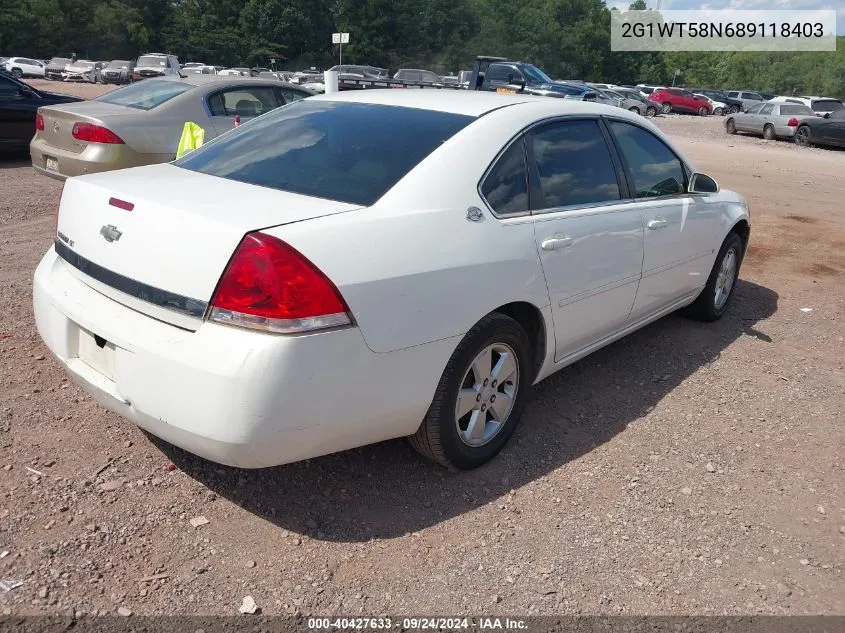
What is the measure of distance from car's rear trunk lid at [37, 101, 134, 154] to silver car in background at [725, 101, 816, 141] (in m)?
23.6

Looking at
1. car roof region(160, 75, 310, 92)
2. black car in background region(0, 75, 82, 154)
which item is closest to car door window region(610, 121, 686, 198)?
car roof region(160, 75, 310, 92)

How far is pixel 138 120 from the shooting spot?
786 centimetres

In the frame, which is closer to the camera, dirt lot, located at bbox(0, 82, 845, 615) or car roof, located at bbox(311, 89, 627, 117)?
dirt lot, located at bbox(0, 82, 845, 615)

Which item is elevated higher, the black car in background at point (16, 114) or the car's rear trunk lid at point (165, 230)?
the black car in background at point (16, 114)

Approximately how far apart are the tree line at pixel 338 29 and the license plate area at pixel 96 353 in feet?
236

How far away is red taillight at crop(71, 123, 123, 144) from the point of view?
24.8ft

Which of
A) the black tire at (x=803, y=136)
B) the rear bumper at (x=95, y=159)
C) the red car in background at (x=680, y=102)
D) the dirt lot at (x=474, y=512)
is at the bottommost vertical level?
the dirt lot at (x=474, y=512)

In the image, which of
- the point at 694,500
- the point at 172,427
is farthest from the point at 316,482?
the point at 694,500

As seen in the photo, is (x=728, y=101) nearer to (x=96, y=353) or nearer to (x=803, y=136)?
(x=803, y=136)

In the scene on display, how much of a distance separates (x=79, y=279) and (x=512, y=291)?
1.81 metres

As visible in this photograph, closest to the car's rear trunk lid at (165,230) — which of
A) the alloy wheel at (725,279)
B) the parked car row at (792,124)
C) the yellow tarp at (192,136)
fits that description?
the yellow tarp at (192,136)

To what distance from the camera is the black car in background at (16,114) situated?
35.1 feet

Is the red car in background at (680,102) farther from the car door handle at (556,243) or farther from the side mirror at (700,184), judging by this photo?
the car door handle at (556,243)

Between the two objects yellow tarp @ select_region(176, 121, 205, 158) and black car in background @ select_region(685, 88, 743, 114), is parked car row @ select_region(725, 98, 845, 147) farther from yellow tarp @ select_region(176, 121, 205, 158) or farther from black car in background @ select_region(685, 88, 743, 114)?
yellow tarp @ select_region(176, 121, 205, 158)
